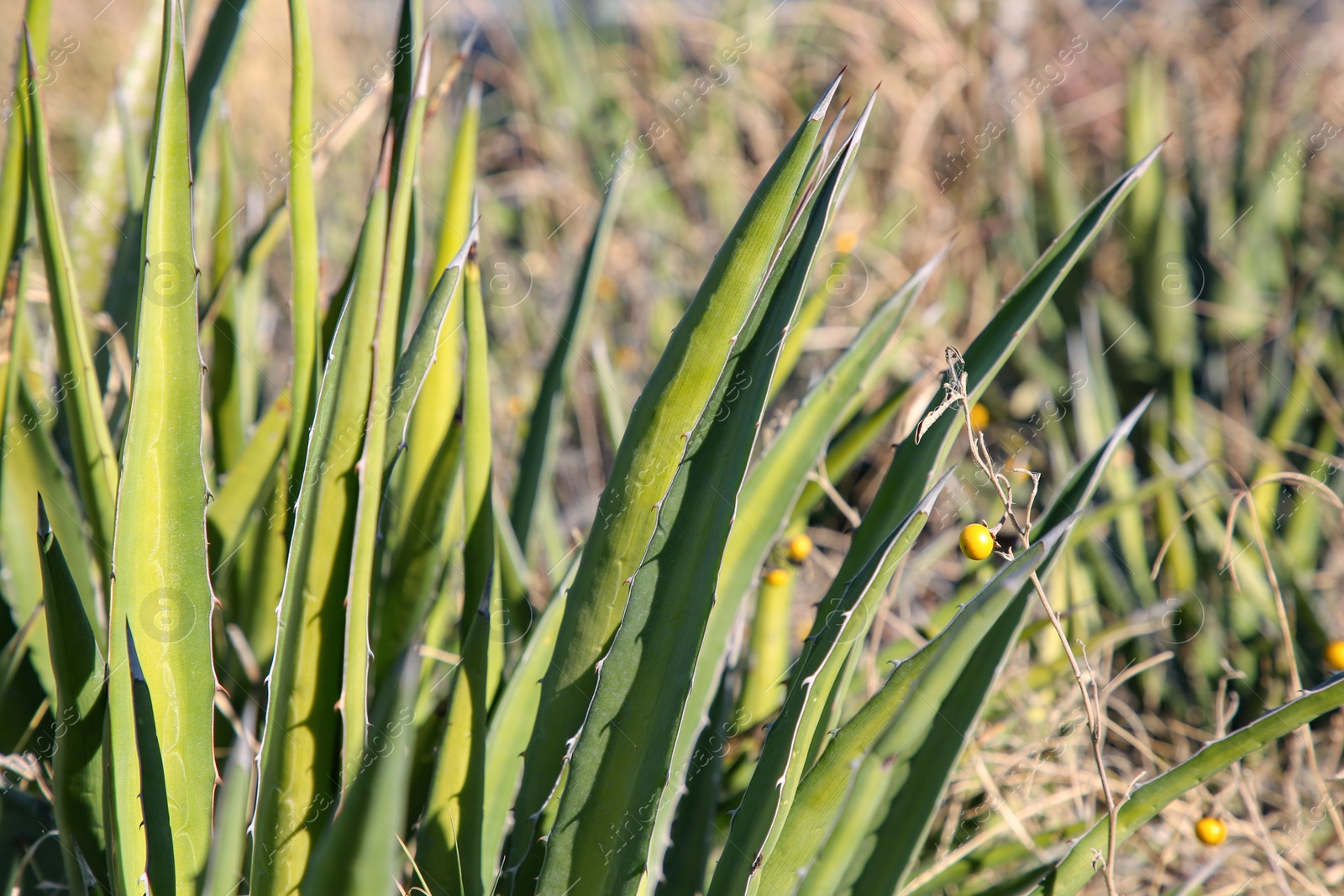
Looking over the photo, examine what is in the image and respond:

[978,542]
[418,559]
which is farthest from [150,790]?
[978,542]

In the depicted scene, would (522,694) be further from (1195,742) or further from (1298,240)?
(1298,240)

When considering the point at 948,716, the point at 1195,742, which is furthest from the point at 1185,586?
the point at 948,716

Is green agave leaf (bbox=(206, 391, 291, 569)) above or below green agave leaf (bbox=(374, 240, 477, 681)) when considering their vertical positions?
above

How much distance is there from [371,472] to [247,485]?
13.1 inches

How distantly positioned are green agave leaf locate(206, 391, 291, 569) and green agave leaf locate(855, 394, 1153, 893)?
59cm

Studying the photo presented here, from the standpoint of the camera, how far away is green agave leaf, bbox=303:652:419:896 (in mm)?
297

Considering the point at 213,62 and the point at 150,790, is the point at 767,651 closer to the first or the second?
the point at 150,790

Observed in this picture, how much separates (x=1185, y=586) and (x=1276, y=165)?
96 centimetres

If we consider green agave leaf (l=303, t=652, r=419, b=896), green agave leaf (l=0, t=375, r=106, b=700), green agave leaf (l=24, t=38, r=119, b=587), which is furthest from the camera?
green agave leaf (l=0, t=375, r=106, b=700)

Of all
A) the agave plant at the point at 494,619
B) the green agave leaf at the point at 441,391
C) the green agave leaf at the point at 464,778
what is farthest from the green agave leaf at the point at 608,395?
the green agave leaf at the point at 464,778

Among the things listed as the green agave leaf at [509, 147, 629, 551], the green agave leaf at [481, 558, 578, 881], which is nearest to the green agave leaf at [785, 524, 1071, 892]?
the green agave leaf at [481, 558, 578, 881]

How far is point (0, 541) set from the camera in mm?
807

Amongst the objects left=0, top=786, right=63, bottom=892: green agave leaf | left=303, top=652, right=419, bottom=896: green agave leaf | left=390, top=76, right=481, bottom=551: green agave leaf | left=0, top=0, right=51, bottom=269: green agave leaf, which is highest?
left=0, top=0, right=51, bottom=269: green agave leaf

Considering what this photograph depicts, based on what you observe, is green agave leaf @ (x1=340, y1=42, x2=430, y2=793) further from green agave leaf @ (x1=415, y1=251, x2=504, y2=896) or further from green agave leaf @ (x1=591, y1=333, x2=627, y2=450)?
green agave leaf @ (x1=591, y1=333, x2=627, y2=450)
